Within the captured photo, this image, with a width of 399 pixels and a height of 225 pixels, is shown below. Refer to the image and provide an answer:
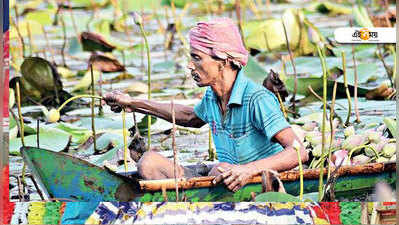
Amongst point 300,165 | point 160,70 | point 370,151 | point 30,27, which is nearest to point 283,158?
point 300,165

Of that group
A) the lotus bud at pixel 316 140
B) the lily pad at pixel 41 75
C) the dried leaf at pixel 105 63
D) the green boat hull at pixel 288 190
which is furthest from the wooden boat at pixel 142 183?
the dried leaf at pixel 105 63

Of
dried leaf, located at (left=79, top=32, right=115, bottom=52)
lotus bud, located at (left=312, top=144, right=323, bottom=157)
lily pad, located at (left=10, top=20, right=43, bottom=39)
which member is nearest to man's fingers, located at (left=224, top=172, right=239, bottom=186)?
lotus bud, located at (left=312, top=144, right=323, bottom=157)

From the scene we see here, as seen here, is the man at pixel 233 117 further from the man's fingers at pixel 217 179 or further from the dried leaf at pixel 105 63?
the dried leaf at pixel 105 63

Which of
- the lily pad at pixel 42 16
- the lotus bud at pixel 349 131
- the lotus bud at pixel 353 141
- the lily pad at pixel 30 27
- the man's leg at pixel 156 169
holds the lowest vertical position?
the man's leg at pixel 156 169

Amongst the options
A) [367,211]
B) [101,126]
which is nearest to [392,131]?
[367,211]

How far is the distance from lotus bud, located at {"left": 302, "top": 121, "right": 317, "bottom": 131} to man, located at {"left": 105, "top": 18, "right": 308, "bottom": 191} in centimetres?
25

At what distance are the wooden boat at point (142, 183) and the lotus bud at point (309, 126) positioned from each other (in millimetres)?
Result: 252

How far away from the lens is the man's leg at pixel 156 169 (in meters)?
2.65

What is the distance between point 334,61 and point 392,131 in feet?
Result: 1.72

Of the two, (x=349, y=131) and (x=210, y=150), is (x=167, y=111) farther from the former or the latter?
(x=349, y=131)

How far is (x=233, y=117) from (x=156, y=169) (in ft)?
0.81

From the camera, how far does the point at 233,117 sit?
2605 mm

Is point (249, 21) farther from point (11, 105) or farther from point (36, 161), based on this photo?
point (36, 161)

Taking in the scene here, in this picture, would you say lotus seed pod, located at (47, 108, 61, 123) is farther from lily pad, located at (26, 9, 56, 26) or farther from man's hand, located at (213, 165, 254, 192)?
lily pad, located at (26, 9, 56, 26)
